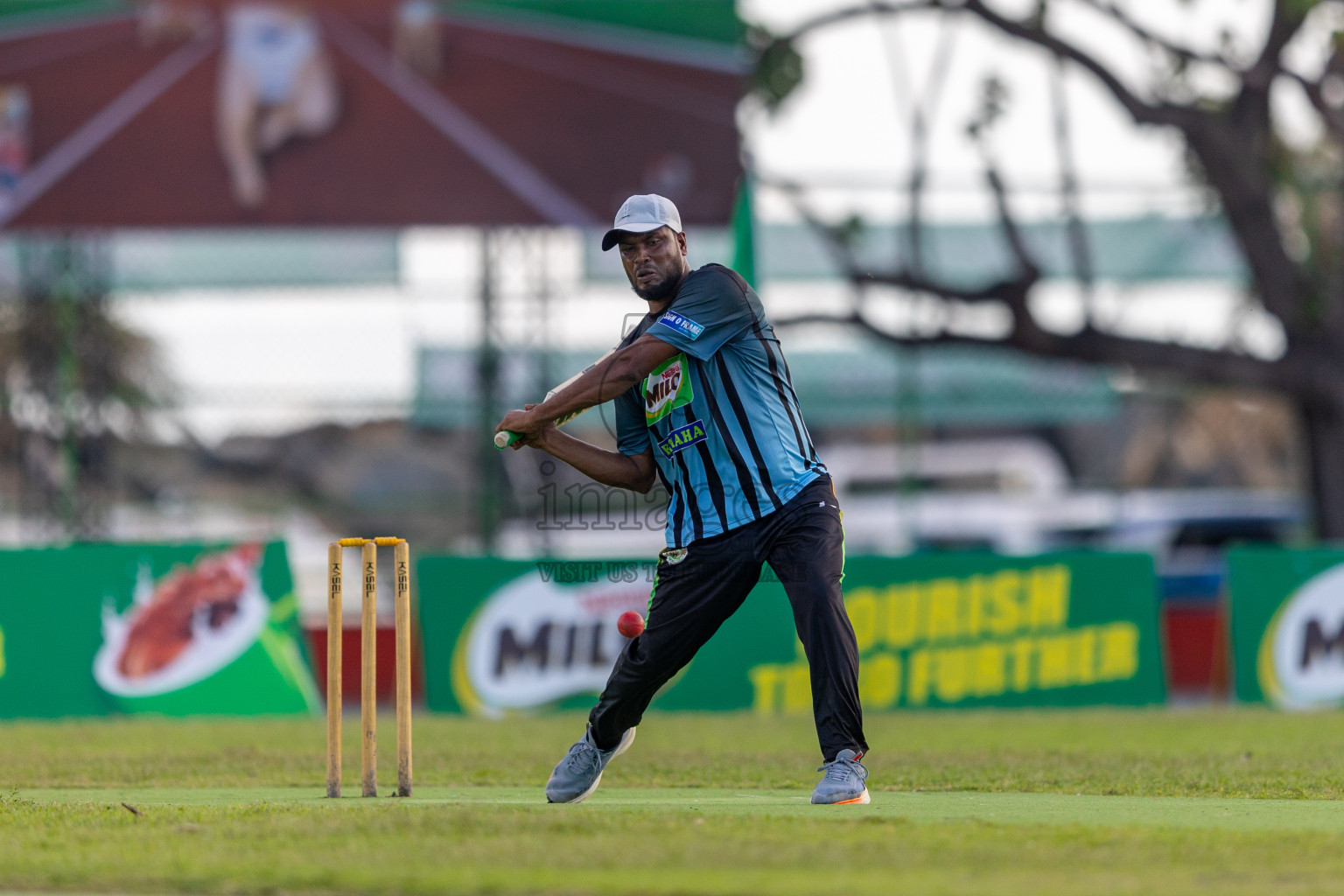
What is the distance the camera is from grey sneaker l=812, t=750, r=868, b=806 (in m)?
5.94

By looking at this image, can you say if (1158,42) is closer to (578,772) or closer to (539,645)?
(539,645)

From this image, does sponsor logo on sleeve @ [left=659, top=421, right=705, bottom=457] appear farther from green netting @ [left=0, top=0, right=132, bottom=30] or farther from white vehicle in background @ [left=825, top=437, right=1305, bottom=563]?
green netting @ [left=0, top=0, right=132, bottom=30]

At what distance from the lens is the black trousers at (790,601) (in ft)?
19.5

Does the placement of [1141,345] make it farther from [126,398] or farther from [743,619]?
[126,398]

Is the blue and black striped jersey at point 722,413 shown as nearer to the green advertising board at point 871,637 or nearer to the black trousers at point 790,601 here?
the black trousers at point 790,601

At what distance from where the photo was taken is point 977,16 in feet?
52.7

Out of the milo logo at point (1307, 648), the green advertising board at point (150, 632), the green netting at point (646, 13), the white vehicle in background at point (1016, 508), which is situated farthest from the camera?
the white vehicle in background at point (1016, 508)

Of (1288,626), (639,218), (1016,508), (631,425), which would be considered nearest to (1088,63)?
(1288,626)

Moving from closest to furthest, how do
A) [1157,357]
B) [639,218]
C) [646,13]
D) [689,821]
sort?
[689,821] < [639,218] < [1157,357] < [646,13]

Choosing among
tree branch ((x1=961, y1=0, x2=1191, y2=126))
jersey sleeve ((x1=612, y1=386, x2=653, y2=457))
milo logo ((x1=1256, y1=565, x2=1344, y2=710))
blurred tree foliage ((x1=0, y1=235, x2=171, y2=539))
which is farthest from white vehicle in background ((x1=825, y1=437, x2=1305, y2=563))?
jersey sleeve ((x1=612, y1=386, x2=653, y2=457))

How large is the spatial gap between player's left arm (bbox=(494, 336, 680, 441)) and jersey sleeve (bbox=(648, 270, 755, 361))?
0.17 feet

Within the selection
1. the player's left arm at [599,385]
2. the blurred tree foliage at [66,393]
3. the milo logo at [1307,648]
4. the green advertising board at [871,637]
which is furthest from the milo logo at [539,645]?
the player's left arm at [599,385]

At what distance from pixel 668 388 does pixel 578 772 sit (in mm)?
1429

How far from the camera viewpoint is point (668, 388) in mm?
6152
